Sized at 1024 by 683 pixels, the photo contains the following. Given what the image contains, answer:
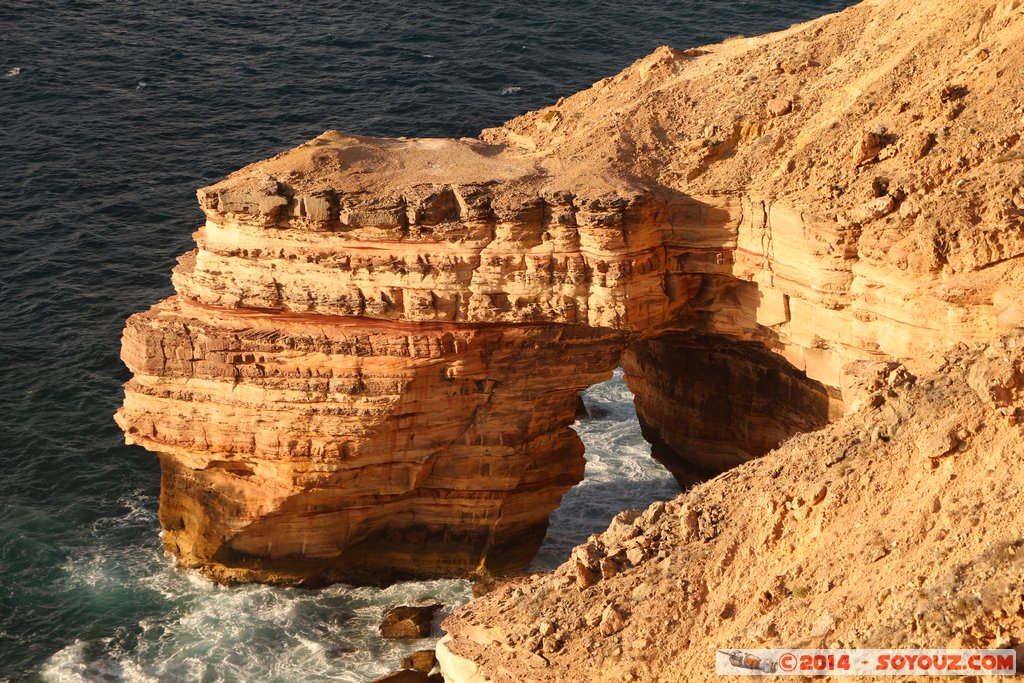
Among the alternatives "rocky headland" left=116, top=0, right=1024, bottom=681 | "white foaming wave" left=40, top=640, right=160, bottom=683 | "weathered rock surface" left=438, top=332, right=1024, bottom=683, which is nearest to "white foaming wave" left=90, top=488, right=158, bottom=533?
"rocky headland" left=116, top=0, right=1024, bottom=681

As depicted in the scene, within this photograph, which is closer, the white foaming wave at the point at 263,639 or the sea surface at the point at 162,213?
the white foaming wave at the point at 263,639

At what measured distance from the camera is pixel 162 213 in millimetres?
55594

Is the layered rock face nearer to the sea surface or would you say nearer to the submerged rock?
the submerged rock

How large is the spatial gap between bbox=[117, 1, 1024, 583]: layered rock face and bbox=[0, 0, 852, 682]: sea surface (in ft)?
9.49

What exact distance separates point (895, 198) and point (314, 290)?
15013mm

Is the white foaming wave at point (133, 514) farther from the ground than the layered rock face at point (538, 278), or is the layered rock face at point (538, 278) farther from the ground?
the layered rock face at point (538, 278)

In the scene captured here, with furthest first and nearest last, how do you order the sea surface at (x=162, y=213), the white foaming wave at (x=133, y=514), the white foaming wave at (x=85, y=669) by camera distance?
the white foaming wave at (x=133, y=514)
the sea surface at (x=162, y=213)
the white foaming wave at (x=85, y=669)

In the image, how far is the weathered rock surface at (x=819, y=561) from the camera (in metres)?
22.8

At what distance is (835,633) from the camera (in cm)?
2325

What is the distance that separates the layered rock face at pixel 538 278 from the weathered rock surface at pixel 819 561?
6.16m

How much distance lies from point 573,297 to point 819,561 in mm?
12695

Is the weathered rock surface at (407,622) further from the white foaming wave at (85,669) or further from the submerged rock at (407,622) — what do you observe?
the white foaming wave at (85,669)

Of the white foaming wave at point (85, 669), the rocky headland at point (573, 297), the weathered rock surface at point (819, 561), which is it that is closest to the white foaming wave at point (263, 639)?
the white foaming wave at point (85, 669)

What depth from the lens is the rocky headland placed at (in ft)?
107
